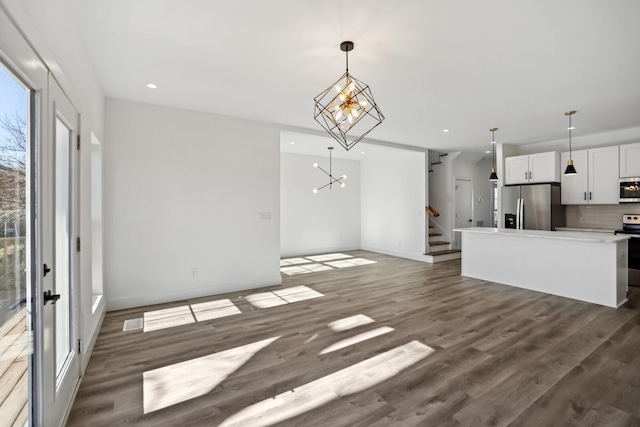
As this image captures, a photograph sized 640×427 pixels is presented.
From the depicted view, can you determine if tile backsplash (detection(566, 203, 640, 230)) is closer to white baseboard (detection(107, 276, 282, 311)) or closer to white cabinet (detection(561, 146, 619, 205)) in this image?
white cabinet (detection(561, 146, 619, 205))

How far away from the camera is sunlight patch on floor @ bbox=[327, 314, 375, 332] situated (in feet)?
11.4

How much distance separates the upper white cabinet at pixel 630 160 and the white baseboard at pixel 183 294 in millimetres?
6690

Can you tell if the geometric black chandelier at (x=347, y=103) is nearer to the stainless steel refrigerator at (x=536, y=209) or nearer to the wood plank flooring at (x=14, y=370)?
the wood plank flooring at (x=14, y=370)

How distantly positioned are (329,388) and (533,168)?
673cm

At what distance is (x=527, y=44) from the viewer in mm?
2744

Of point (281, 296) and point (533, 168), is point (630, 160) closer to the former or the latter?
point (533, 168)

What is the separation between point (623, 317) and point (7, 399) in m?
5.79

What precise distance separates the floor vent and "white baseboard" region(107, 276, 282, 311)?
501 mm

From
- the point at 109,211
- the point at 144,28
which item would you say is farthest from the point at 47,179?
the point at 109,211

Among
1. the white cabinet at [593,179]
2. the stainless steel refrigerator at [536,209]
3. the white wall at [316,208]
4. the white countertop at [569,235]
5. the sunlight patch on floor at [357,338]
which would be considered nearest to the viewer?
the sunlight patch on floor at [357,338]

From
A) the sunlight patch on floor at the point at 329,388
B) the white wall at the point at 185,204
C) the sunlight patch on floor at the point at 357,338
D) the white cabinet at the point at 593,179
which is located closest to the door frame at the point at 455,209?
the white cabinet at the point at 593,179

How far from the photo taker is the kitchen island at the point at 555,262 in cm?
424

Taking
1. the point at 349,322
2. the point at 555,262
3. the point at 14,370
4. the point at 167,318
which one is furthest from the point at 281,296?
the point at 555,262

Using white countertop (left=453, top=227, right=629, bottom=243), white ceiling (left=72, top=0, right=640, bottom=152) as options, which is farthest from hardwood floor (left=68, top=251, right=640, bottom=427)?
white ceiling (left=72, top=0, right=640, bottom=152)
